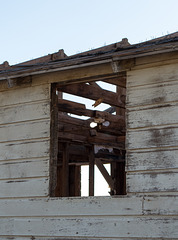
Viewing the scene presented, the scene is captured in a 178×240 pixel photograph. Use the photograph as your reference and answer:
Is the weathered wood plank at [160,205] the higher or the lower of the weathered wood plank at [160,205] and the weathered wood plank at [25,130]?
the lower

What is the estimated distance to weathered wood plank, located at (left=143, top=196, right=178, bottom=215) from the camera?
612cm

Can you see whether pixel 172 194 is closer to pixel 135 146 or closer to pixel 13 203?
pixel 135 146

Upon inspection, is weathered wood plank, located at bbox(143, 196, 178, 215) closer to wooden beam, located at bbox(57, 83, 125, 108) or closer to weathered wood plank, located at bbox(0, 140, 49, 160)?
weathered wood plank, located at bbox(0, 140, 49, 160)

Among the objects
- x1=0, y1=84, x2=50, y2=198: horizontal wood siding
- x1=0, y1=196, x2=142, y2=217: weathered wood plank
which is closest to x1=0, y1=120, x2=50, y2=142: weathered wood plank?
x1=0, y1=84, x2=50, y2=198: horizontal wood siding

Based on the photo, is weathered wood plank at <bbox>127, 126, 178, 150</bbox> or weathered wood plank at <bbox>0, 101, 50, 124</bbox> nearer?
weathered wood plank at <bbox>127, 126, 178, 150</bbox>

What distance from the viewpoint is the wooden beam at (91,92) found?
27.8ft

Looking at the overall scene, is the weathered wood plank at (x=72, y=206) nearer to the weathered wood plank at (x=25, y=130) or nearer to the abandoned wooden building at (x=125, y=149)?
the abandoned wooden building at (x=125, y=149)

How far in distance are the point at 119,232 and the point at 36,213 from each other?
135 centimetres

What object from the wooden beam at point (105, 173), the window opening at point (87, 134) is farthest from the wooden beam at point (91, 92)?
the wooden beam at point (105, 173)

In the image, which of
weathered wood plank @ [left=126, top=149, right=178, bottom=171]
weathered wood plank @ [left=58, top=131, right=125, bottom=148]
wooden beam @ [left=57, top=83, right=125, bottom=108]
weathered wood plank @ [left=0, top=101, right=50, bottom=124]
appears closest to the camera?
weathered wood plank @ [left=126, top=149, right=178, bottom=171]

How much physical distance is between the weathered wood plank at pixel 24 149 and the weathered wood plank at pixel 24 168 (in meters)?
0.09

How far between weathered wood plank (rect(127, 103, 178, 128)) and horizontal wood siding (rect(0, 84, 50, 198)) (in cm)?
137

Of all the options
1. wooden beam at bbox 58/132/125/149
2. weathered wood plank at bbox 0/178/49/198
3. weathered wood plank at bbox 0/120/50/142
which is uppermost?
wooden beam at bbox 58/132/125/149

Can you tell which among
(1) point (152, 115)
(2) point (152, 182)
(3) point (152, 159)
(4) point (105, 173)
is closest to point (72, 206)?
(2) point (152, 182)
